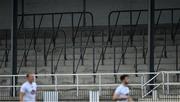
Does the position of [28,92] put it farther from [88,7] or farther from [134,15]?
[88,7]

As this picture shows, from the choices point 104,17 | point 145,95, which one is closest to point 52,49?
point 104,17

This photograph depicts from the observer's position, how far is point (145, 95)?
24.3 metres

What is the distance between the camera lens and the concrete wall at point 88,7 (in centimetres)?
3209

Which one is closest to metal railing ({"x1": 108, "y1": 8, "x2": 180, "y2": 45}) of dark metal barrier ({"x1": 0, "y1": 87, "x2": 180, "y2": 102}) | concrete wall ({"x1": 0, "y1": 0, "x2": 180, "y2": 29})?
concrete wall ({"x1": 0, "y1": 0, "x2": 180, "y2": 29})

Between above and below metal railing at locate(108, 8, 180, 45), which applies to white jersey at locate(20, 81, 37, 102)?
below

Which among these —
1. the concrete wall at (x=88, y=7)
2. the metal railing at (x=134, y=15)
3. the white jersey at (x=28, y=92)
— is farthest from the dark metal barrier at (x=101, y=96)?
the concrete wall at (x=88, y=7)

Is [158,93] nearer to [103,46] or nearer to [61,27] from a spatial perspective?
[103,46]

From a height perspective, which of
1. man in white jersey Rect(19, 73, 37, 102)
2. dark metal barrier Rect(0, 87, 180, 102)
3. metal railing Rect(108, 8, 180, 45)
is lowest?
dark metal barrier Rect(0, 87, 180, 102)

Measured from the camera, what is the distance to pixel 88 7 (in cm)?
3316

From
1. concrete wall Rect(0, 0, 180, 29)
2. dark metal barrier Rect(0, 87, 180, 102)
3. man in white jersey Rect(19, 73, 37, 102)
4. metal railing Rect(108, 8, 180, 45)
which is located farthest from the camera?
concrete wall Rect(0, 0, 180, 29)

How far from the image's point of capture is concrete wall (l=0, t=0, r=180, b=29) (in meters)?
32.1

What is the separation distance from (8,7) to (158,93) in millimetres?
12620

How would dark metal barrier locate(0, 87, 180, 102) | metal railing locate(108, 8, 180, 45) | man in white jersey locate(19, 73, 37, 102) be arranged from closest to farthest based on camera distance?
man in white jersey locate(19, 73, 37, 102) → dark metal barrier locate(0, 87, 180, 102) → metal railing locate(108, 8, 180, 45)

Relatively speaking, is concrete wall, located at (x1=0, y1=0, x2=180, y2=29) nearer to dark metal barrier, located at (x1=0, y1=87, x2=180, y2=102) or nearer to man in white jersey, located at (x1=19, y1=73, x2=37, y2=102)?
dark metal barrier, located at (x1=0, y1=87, x2=180, y2=102)
